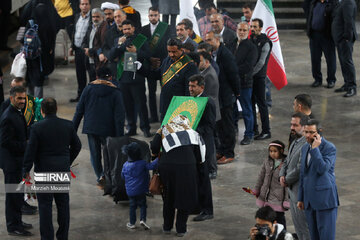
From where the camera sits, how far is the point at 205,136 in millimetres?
11500

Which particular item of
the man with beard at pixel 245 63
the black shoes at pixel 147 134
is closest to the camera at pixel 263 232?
the man with beard at pixel 245 63

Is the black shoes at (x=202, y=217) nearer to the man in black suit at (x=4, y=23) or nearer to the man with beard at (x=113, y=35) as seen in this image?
the man with beard at (x=113, y=35)

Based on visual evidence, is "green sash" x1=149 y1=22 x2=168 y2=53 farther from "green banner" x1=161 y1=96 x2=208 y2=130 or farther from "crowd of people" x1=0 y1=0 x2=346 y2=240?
"green banner" x1=161 y1=96 x2=208 y2=130

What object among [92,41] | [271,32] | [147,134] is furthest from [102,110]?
[271,32]

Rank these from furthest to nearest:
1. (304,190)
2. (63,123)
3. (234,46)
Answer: (234,46)
(63,123)
(304,190)

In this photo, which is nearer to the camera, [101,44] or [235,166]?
[235,166]

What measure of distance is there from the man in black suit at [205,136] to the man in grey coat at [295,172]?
117 centimetres

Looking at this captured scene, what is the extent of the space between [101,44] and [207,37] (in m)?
2.75

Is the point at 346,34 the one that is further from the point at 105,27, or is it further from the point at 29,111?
the point at 29,111

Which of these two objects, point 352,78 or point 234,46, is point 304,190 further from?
point 352,78

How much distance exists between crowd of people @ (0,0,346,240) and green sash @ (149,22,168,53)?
0.02 metres

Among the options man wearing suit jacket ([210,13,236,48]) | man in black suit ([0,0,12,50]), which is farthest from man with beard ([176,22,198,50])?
man in black suit ([0,0,12,50])

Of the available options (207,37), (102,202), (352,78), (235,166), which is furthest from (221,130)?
(352,78)

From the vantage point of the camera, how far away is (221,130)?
42.3 feet
